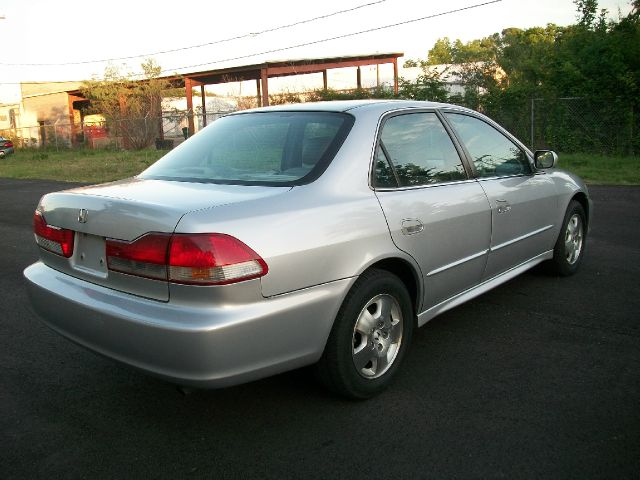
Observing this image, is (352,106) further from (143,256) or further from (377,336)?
(143,256)

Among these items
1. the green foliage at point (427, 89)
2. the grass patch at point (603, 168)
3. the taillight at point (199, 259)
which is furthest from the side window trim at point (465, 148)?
the green foliage at point (427, 89)

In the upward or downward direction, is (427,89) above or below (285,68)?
below

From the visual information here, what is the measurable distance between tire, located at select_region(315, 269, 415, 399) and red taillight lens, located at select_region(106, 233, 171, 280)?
0.91 metres

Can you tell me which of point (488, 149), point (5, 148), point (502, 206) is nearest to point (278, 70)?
point (5, 148)

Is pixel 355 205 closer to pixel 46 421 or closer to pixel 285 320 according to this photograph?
pixel 285 320

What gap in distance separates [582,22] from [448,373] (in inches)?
743

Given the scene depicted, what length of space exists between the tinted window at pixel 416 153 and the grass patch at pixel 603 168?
9632 mm

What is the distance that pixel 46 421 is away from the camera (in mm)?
3098

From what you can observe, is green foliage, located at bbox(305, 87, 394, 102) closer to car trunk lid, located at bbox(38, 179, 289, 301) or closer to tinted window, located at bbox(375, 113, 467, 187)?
tinted window, located at bbox(375, 113, 467, 187)

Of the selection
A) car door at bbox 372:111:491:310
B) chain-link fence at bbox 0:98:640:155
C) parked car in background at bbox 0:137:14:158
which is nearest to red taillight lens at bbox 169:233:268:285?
car door at bbox 372:111:491:310

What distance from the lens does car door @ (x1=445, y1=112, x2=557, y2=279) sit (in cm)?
421

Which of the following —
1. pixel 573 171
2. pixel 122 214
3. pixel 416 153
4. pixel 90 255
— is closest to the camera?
pixel 122 214

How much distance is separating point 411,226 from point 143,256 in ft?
4.85

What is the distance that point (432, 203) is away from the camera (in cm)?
360
